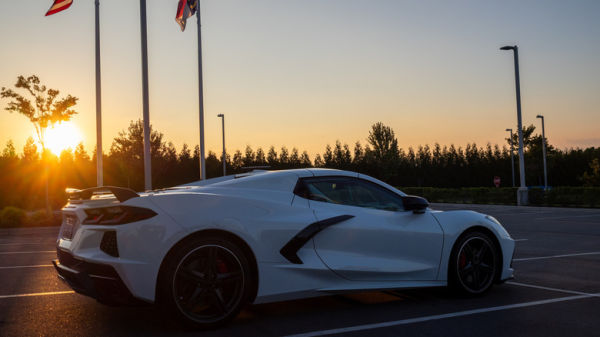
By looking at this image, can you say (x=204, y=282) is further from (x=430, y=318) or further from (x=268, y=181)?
(x=430, y=318)

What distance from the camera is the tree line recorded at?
34062 mm

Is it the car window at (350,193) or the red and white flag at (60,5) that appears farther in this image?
the red and white flag at (60,5)

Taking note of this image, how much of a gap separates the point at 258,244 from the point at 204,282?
1.78ft

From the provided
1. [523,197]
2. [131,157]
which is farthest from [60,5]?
[131,157]

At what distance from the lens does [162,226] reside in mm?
4484

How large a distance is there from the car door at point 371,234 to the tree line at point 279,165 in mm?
19729

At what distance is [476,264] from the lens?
19.5 ft

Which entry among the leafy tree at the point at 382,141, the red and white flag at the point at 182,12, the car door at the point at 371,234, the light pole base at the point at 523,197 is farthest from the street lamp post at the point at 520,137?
the leafy tree at the point at 382,141

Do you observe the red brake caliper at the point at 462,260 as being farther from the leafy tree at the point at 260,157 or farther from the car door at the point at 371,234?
the leafy tree at the point at 260,157

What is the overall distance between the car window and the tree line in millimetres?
19658

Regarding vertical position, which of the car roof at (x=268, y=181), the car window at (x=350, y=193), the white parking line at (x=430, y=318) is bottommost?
the white parking line at (x=430, y=318)

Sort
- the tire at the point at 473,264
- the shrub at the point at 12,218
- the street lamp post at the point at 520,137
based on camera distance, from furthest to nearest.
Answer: the street lamp post at the point at 520,137 < the shrub at the point at 12,218 < the tire at the point at 473,264

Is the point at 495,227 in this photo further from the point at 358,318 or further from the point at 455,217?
the point at 358,318

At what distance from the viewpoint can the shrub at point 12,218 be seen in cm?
1988
